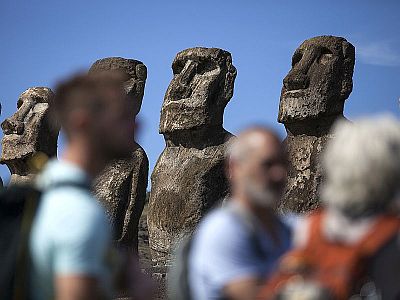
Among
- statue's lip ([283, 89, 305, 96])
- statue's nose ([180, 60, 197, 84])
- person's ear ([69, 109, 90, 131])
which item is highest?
statue's nose ([180, 60, 197, 84])

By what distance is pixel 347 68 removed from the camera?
32.4 feet

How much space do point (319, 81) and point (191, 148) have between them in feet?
5.73

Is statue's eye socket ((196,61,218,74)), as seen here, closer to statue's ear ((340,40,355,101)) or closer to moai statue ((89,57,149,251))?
moai statue ((89,57,149,251))

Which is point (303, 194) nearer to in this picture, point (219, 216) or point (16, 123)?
point (16, 123)

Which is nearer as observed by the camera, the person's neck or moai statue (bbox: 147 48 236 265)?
the person's neck

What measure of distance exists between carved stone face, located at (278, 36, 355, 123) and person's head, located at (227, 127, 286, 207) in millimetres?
6774

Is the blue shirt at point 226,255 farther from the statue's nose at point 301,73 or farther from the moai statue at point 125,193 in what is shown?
the moai statue at point 125,193

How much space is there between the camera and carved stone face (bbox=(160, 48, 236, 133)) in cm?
1026

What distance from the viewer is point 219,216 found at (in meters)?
2.85

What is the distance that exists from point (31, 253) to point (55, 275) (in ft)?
0.47

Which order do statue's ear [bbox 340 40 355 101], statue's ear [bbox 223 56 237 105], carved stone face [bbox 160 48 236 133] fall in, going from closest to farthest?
statue's ear [bbox 340 40 355 101], carved stone face [bbox 160 48 236 133], statue's ear [bbox 223 56 237 105]

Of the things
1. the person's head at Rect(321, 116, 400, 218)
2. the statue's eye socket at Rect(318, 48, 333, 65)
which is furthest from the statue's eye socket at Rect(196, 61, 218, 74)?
the person's head at Rect(321, 116, 400, 218)

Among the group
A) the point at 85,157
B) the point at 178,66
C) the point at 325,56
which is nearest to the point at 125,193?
the point at 178,66

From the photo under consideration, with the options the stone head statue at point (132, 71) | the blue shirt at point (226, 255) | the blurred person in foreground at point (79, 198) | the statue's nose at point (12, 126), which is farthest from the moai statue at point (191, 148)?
the blue shirt at point (226, 255)
